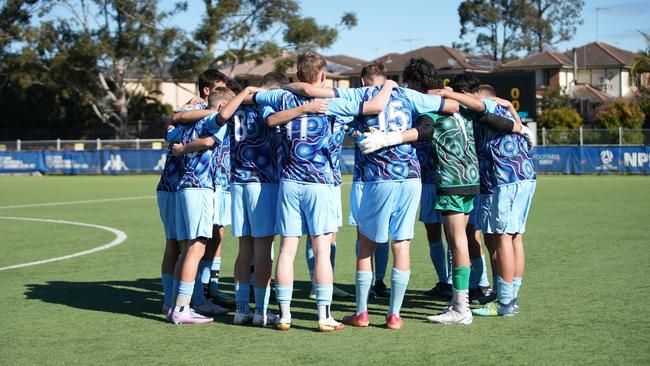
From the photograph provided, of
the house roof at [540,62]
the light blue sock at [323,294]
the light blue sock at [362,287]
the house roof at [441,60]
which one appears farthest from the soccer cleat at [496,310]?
the house roof at [540,62]

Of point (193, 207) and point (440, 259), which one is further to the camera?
point (440, 259)

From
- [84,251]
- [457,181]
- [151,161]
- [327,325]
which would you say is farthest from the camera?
[151,161]

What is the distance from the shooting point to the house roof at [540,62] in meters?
81.7

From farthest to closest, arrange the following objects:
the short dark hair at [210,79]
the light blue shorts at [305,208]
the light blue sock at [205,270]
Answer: the light blue sock at [205,270] < the short dark hair at [210,79] < the light blue shorts at [305,208]

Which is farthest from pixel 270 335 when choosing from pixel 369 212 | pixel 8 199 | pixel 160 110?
pixel 160 110

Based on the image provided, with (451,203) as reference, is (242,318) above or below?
below

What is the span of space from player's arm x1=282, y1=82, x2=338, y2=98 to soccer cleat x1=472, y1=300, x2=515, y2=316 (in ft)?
8.15

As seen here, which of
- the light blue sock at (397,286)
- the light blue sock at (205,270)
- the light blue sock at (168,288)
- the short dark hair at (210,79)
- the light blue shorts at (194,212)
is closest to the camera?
the light blue sock at (397,286)

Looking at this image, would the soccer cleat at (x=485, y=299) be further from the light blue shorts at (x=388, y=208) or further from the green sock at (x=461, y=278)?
the light blue shorts at (x=388, y=208)

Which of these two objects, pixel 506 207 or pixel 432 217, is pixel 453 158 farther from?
pixel 432 217

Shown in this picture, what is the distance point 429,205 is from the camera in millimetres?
9242

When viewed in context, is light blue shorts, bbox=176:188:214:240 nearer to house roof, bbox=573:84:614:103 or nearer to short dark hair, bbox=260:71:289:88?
short dark hair, bbox=260:71:289:88

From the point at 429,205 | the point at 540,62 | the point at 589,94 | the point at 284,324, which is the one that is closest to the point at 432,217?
the point at 429,205

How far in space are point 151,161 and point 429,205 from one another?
1349 inches
